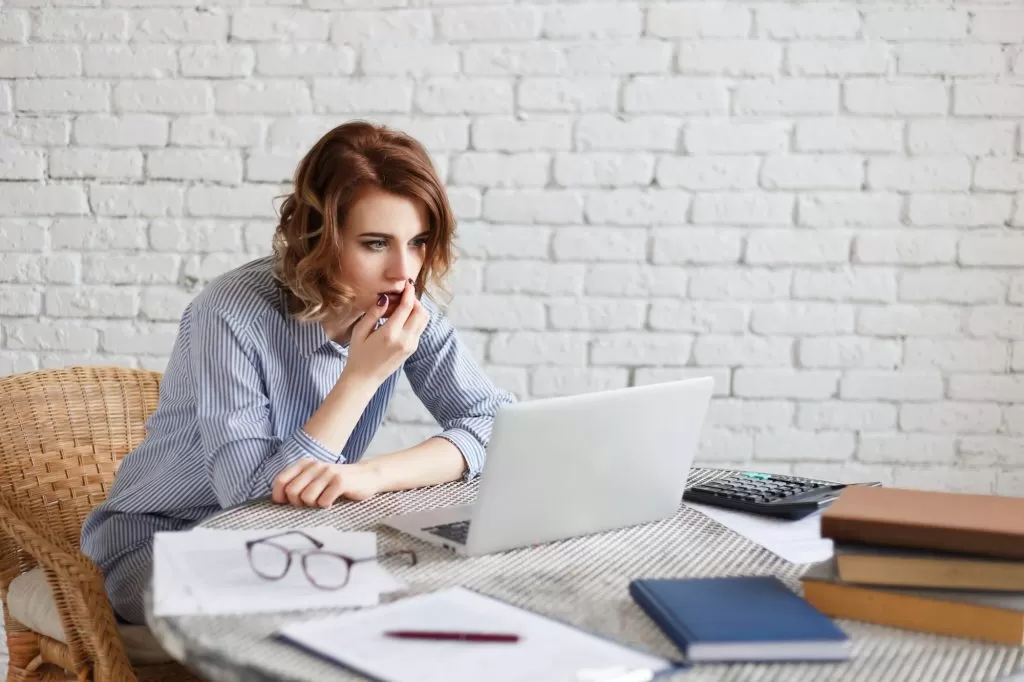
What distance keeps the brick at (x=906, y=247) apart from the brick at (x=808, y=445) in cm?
39

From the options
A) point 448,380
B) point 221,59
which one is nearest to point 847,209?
point 448,380

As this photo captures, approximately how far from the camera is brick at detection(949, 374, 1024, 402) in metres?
2.39

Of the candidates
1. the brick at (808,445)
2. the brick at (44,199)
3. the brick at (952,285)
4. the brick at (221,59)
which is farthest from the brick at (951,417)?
the brick at (44,199)

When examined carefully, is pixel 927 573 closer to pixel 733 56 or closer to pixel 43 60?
pixel 733 56

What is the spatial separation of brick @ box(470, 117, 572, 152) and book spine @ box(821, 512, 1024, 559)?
149cm

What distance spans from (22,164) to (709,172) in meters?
1.52

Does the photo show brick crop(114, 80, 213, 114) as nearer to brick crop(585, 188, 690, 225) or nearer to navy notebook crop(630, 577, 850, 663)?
brick crop(585, 188, 690, 225)

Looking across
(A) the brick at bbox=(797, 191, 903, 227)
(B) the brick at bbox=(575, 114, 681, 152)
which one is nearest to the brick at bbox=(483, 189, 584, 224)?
(B) the brick at bbox=(575, 114, 681, 152)

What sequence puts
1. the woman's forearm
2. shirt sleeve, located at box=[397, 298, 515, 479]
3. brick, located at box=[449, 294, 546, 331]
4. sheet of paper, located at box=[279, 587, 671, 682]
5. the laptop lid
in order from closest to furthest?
sheet of paper, located at box=[279, 587, 671, 682]
the laptop lid
the woman's forearm
shirt sleeve, located at box=[397, 298, 515, 479]
brick, located at box=[449, 294, 546, 331]

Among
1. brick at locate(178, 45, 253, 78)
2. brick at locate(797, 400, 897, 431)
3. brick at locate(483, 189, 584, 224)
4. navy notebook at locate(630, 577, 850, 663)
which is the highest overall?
brick at locate(178, 45, 253, 78)

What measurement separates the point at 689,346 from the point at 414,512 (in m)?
1.18

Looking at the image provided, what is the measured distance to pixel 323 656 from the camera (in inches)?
35.4

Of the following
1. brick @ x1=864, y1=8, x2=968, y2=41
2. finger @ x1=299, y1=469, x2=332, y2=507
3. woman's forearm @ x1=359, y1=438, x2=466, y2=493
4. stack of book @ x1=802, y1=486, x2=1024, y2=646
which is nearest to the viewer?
stack of book @ x1=802, y1=486, x2=1024, y2=646

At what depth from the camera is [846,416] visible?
243 centimetres
